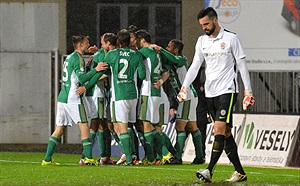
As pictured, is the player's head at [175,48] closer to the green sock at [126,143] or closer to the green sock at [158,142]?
the green sock at [158,142]

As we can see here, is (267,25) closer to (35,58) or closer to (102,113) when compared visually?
(35,58)

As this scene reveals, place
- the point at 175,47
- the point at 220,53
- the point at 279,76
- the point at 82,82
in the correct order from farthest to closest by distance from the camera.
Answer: the point at 279,76 < the point at 175,47 < the point at 82,82 < the point at 220,53

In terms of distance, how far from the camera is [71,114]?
1981 cm

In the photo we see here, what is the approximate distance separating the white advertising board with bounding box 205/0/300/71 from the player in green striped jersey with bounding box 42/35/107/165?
8.38 metres

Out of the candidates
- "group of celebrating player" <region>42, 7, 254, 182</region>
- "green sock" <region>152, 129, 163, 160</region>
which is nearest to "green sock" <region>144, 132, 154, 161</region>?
"group of celebrating player" <region>42, 7, 254, 182</region>

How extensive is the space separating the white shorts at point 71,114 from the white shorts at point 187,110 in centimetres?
185

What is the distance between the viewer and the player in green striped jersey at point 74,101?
19.7m

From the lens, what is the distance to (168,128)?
80.9 feet

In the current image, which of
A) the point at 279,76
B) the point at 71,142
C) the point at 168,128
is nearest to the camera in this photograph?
the point at 168,128

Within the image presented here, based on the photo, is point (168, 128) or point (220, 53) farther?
point (168, 128)

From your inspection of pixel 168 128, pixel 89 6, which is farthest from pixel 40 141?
pixel 168 128

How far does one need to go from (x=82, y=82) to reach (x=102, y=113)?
1.21 meters

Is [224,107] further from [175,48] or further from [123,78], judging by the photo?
[175,48]

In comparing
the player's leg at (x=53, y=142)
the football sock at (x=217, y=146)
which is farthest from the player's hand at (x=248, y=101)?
the player's leg at (x=53, y=142)
